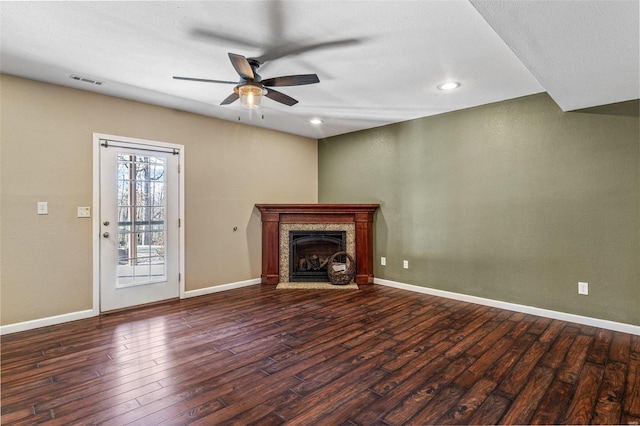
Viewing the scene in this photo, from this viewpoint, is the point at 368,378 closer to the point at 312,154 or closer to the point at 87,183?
the point at 87,183

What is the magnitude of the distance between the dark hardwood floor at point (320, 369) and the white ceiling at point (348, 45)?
7.49 feet

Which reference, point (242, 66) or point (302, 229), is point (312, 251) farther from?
point (242, 66)

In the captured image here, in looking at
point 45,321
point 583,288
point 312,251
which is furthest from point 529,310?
point 45,321

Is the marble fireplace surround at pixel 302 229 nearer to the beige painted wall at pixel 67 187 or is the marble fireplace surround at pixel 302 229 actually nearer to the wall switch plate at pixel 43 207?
the beige painted wall at pixel 67 187

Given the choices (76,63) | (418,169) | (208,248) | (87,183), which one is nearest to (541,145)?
(418,169)

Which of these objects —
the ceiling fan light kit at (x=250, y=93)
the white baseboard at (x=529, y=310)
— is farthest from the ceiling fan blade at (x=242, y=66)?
the white baseboard at (x=529, y=310)

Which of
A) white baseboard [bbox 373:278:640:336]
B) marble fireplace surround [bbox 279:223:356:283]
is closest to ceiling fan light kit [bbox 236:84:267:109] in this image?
marble fireplace surround [bbox 279:223:356:283]

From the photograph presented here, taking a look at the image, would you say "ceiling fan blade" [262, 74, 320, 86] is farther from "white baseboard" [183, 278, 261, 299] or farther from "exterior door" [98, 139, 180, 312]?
"white baseboard" [183, 278, 261, 299]

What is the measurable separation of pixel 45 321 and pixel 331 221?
374 centimetres

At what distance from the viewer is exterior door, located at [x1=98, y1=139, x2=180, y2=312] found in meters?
3.72

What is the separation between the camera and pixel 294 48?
8.59 ft

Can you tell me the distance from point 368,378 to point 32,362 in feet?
8.73

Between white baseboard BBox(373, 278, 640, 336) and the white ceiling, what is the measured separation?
2.23m

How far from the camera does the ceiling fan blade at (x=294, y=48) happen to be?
2521 millimetres
